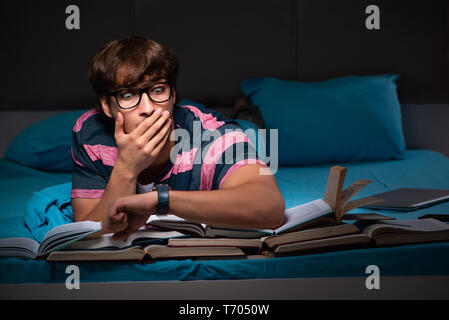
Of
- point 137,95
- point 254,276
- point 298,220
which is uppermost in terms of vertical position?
point 137,95

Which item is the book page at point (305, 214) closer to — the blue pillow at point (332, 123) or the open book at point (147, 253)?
the open book at point (147, 253)

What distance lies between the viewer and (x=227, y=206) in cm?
108

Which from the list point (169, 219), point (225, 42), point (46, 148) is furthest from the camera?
point (225, 42)

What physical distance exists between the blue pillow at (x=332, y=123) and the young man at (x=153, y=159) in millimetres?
901

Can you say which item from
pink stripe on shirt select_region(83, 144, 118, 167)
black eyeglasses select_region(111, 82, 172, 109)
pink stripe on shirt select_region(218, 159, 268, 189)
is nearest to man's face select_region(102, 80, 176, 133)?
black eyeglasses select_region(111, 82, 172, 109)

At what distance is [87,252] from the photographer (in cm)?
105

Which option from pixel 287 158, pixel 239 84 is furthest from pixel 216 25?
pixel 287 158

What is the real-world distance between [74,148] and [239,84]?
1457 mm

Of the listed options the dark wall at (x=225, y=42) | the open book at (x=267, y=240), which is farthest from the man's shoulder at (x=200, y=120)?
the dark wall at (x=225, y=42)

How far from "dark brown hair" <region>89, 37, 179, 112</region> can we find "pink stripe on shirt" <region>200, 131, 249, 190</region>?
0.22m

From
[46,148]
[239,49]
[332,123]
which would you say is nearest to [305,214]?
[332,123]

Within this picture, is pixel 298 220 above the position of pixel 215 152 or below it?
below

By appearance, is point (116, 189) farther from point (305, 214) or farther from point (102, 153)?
point (305, 214)

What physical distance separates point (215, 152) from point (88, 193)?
14.5 inches
